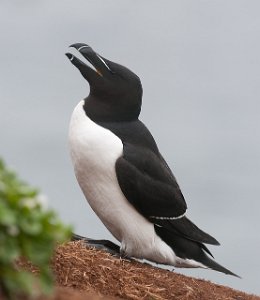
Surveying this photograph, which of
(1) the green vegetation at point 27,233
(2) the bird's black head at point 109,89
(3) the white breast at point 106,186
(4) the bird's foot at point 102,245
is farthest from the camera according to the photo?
(4) the bird's foot at point 102,245

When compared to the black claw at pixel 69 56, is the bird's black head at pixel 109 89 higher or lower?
lower

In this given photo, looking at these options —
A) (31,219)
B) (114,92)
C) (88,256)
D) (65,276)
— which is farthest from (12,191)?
(114,92)

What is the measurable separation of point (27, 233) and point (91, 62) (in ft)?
25.7

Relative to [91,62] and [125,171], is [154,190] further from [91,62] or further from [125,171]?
[91,62]

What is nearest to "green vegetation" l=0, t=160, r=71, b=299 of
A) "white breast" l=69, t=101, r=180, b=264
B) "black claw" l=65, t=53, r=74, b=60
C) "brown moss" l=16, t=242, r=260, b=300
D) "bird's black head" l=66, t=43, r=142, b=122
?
"brown moss" l=16, t=242, r=260, b=300

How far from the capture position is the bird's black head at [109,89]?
39.4 feet

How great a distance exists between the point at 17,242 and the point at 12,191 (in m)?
0.25

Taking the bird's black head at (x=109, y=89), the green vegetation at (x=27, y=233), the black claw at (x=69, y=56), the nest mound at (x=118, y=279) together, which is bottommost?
the green vegetation at (x=27, y=233)

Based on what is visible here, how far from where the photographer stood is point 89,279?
34.6 feet

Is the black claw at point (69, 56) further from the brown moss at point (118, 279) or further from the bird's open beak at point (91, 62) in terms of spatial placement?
the brown moss at point (118, 279)

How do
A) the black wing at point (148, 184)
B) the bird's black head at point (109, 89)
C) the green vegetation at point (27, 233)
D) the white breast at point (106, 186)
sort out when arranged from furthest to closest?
the bird's black head at point (109, 89) < the black wing at point (148, 184) < the white breast at point (106, 186) < the green vegetation at point (27, 233)

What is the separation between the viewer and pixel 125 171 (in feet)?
38.2

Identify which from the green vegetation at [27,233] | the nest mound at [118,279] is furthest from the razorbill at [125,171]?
the green vegetation at [27,233]

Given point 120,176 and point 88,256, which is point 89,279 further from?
point 120,176
